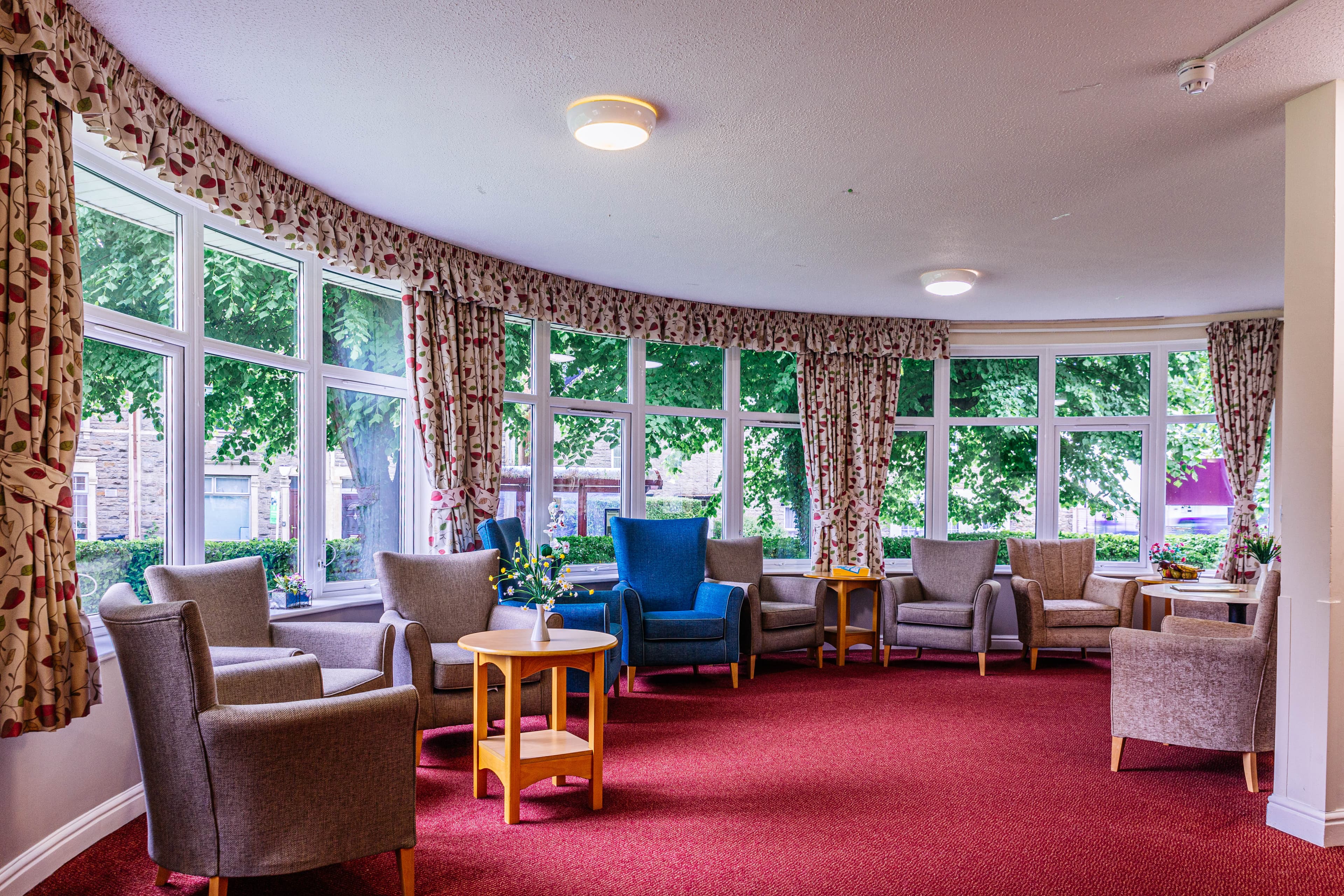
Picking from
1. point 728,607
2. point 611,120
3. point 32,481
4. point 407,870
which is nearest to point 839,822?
point 407,870

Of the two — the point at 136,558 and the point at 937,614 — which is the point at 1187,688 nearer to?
the point at 937,614

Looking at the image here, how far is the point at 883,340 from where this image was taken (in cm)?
766

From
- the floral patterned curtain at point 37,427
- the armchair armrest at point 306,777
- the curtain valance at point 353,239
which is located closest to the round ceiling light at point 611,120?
the curtain valance at point 353,239

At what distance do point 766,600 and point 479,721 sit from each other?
139 inches

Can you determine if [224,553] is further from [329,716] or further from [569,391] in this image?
[569,391]

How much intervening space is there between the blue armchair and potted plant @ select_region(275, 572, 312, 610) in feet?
5.64

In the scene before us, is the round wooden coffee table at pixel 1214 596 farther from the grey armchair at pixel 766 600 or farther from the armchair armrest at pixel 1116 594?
the grey armchair at pixel 766 600

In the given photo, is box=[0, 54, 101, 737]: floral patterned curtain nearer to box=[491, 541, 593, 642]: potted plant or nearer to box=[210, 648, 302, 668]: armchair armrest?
box=[210, 648, 302, 668]: armchair armrest

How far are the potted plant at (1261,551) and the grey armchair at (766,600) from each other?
2740 millimetres

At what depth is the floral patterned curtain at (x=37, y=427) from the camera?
2.52 metres

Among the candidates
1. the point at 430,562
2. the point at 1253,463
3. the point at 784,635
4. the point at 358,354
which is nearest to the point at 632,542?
the point at 784,635

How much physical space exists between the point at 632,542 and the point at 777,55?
3730mm

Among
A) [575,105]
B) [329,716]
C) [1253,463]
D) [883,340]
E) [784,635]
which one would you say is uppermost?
[575,105]

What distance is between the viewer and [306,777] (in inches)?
99.4
